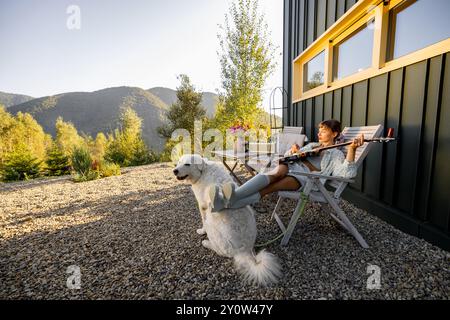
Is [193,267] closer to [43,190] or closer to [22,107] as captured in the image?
[43,190]

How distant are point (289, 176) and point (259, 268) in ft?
2.66

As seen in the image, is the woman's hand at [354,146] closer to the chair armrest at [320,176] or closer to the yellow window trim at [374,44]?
the chair armrest at [320,176]

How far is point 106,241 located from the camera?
6.59 ft

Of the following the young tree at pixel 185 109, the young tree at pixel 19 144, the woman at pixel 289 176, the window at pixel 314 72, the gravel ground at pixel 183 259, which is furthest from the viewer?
the young tree at pixel 185 109

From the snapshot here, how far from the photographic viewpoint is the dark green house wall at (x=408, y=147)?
5.54 ft

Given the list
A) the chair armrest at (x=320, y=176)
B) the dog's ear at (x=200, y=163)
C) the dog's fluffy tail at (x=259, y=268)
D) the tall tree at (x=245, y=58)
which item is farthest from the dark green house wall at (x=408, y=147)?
the tall tree at (x=245, y=58)

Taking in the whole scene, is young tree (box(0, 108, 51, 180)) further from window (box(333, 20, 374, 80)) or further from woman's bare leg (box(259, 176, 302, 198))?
window (box(333, 20, 374, 80))

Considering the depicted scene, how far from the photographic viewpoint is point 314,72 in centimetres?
425

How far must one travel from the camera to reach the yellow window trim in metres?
1.86

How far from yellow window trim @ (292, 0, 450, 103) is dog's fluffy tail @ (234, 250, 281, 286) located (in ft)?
7.04

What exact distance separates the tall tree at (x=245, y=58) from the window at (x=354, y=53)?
4.72 metres

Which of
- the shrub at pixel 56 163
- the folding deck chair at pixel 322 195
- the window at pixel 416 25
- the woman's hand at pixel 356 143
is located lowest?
the shrub at pixel 56 163

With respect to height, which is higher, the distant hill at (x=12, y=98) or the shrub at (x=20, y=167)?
the distant hill at (x=12, y=98)
